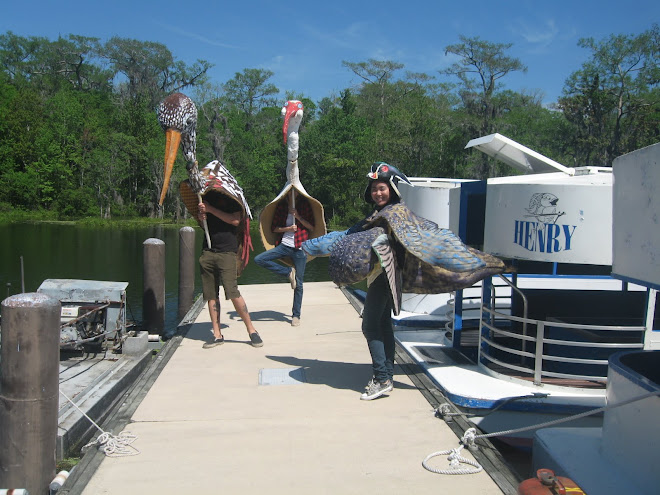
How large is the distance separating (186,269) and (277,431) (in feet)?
25.7

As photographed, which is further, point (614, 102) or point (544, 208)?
point (614, 102)

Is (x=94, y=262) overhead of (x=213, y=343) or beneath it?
beneath

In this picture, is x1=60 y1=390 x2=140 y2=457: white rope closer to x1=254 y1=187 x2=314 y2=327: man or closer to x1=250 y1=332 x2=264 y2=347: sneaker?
x1=250 y1=332 x2=264 y2=347: sneaker

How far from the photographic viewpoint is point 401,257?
475cm

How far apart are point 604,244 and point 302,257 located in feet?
12.9

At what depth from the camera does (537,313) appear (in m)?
6.55

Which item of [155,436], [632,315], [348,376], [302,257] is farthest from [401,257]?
[632,315]

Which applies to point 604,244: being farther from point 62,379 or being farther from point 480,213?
point 62,379

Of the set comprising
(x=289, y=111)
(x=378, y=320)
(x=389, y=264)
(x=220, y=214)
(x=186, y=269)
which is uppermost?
(x=289, y=111)

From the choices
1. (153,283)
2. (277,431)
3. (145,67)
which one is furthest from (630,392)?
(145,67)

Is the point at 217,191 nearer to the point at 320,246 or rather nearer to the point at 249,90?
the point at 320,246

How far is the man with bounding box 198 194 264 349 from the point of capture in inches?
260

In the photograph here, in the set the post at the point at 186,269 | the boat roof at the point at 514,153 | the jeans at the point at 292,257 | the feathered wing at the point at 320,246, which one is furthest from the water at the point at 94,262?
the boat roof at the point at 514,153

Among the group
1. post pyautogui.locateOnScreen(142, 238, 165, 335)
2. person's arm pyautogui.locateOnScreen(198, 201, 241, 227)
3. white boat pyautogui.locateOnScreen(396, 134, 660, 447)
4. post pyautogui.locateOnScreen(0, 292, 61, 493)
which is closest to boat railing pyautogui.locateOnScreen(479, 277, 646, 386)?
white boat pyautogui.locateOnScreen(396, 134, 660, 447)
